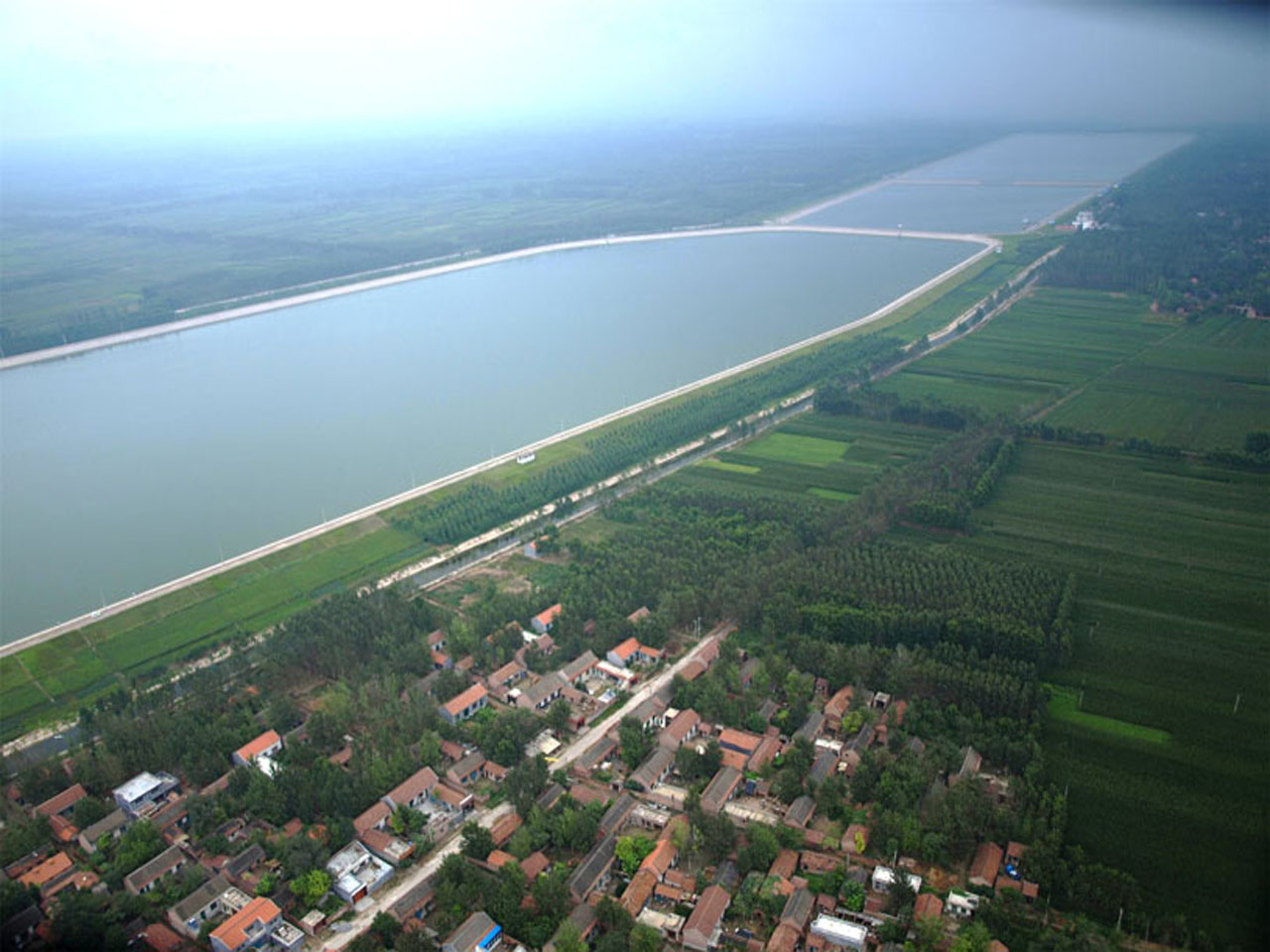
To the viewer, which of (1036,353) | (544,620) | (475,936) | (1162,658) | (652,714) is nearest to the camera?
(475,936)

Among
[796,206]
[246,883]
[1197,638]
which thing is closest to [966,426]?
[1197,638]

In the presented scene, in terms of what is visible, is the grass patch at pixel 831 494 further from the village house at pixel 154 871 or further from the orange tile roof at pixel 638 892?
the village house at pixel 154 871

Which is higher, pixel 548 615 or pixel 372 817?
pixel 548 615

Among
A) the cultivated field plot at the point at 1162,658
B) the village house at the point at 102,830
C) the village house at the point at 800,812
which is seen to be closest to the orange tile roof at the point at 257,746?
the village house at the point at 102,830

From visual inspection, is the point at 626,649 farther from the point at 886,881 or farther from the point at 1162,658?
the point at 1162,658

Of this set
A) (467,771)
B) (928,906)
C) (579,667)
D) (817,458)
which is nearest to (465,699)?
(467,771)

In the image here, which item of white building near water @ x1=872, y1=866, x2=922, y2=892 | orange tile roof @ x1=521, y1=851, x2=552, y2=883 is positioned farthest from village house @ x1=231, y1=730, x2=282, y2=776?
white building near water @ x1=872, y1=866, x2=922, y2=892

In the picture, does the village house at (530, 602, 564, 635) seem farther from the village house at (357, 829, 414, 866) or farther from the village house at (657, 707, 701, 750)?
the village house at (357, 829, 414, 866)
